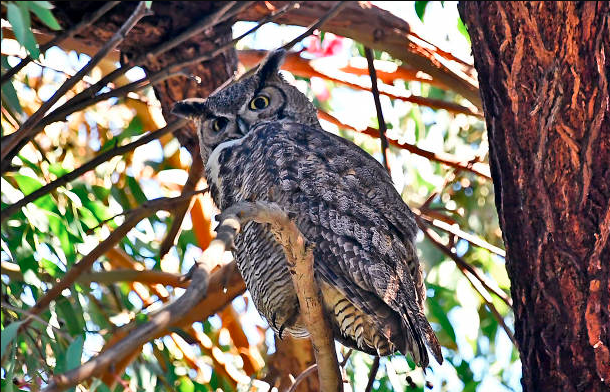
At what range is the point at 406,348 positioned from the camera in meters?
2.09

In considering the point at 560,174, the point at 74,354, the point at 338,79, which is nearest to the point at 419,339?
the point at 560,174

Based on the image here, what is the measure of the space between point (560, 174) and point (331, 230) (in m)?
0.60

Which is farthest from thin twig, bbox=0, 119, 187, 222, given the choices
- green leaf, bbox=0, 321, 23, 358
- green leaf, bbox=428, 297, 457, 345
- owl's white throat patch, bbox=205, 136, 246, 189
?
green leaf, bbox=428, 297, 457, 345

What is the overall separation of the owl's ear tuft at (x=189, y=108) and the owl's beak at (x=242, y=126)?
5.2 inches

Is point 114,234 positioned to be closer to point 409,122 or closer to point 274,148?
point 274,148

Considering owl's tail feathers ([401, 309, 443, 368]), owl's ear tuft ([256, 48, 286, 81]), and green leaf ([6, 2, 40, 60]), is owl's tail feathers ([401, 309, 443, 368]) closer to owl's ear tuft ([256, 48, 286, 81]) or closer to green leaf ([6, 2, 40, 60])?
green leaf ([6, 2, 40, 60])

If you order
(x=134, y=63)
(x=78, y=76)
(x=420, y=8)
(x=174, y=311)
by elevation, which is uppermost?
(x=420, y=8)

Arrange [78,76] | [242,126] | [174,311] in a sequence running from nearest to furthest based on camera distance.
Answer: [174,311] < [78,76] < [242,126]

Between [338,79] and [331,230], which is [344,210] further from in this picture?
[338,79]

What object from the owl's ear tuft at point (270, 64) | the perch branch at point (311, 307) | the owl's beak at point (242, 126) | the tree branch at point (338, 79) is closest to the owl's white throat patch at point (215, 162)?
the owl's beak at point (242, 126)

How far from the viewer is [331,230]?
7.47ft

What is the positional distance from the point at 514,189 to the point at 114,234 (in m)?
1.13

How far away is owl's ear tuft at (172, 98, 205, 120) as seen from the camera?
2.86m

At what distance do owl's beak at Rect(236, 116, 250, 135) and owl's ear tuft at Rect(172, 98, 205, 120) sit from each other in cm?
13
